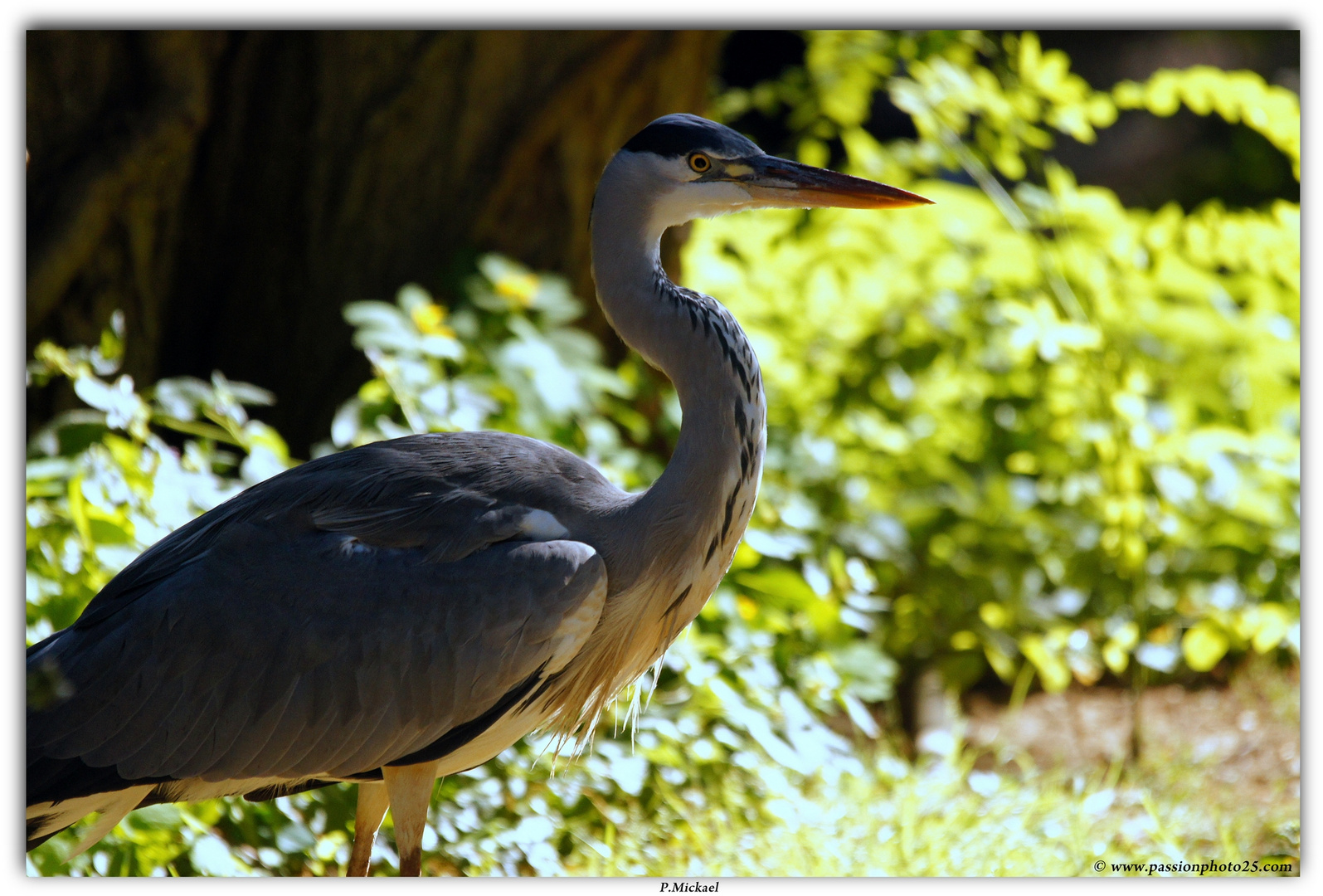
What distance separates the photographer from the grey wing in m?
2.07

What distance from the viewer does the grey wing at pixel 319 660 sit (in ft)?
6.79

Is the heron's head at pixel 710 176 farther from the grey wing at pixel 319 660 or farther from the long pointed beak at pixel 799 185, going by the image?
the grey wing at pixel 319 660

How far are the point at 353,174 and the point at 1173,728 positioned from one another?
3.44 metres

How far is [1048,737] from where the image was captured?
3.99 meters

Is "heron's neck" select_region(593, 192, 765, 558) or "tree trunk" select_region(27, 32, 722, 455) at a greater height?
"tree trunk" select_region(27, 32, 722, 455)

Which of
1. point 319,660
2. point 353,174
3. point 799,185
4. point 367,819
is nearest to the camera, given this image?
point 319,660

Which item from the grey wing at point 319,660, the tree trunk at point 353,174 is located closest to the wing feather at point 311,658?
the grey wing at point 319,660

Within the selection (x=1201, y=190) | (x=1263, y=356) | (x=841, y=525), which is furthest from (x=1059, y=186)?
(x=1201, y=190)

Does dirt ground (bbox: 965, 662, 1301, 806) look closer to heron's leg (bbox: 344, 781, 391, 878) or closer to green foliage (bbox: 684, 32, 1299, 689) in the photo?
green foliage (bbox: 684, 32, 1299, 689)

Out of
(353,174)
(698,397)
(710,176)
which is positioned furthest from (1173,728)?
(353,174)

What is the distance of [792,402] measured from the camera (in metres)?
4.56

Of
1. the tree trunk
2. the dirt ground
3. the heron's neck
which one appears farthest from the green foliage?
the heron's neck

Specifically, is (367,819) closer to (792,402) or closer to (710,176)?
(710,176)

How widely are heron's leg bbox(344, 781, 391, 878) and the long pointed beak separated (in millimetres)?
A: 1423
